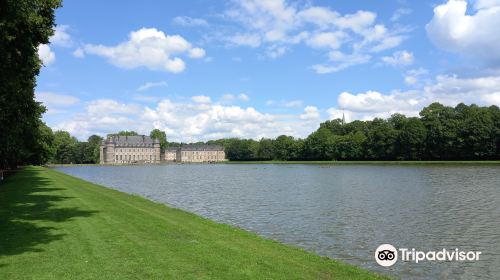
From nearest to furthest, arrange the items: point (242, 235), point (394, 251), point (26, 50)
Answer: point (394, 251) → point (242, 235) → point (26, 50)

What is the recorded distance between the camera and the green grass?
37.7 ft

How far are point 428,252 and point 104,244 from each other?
1235 cm

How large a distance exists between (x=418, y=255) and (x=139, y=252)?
10535mm

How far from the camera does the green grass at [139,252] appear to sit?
11.5 meters

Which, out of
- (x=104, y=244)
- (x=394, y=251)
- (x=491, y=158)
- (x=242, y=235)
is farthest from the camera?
(x=491, y=158)

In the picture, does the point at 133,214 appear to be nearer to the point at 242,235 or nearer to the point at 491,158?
the point at 242,235

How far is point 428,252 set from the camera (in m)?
18.1

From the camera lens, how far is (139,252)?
13641mm

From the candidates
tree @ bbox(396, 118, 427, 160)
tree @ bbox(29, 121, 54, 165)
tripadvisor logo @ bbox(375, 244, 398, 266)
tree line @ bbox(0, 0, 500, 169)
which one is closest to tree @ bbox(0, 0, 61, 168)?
tree line @ bbox(0, 0, 500, 169)

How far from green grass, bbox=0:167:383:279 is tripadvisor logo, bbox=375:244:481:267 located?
299cm

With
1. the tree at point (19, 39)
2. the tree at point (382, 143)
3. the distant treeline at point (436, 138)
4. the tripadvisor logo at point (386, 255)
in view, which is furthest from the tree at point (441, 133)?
the tree at point (19, 39)

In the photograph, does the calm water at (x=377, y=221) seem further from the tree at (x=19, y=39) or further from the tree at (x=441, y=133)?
the tree at (x=441, y=133)

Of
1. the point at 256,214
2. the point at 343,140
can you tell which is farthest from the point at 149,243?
the point at 343,140

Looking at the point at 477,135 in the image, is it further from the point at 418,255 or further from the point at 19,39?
the point at 19,39
